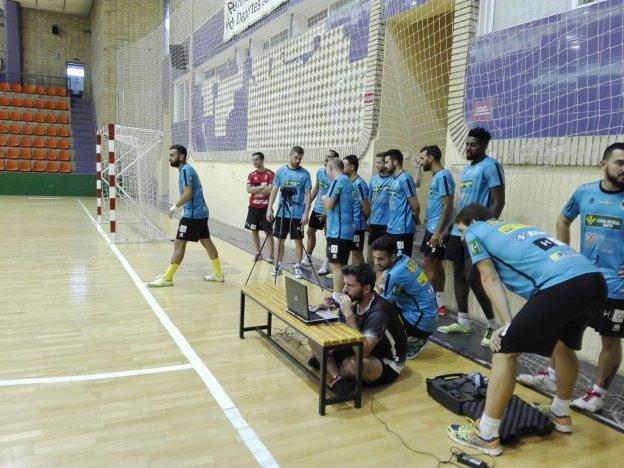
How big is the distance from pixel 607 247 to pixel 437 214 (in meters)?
1.98

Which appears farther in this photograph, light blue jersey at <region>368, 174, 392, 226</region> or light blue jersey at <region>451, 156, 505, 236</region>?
light blue jersey at <region>368, 174, 392, 226</region>

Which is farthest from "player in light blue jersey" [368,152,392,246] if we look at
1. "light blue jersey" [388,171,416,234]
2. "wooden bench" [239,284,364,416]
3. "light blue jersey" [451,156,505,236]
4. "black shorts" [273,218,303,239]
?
"wooden bench" [239,284,364,416]

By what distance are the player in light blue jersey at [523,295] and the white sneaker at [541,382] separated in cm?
76

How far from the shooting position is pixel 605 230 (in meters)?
3.10

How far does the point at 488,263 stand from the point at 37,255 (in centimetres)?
700

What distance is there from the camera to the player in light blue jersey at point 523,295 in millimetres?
2459

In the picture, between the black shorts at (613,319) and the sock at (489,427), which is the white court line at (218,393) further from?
the black shorts at (613,319)

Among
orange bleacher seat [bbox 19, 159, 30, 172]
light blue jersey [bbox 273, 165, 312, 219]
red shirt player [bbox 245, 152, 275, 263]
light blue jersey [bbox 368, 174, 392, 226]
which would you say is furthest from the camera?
orange bleacher seat [bbox 19, 159, 30, 172]

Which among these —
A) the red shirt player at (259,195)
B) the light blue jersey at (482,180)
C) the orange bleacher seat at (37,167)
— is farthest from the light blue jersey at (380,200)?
the orange bleacher seat at (37,167)

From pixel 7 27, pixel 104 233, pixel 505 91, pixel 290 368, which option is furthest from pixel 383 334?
pixel 7 27

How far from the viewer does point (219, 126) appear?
1230cm

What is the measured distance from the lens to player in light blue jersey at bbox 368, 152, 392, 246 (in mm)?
5512

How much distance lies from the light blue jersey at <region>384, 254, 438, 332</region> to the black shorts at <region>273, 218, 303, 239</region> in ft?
10.1

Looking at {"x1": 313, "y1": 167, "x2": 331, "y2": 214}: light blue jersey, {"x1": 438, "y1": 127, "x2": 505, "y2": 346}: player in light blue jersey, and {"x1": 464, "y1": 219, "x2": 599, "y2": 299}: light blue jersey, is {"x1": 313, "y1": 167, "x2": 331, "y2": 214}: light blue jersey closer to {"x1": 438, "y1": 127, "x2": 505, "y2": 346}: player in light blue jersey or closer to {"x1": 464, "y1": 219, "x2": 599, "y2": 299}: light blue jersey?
{"x1": 438, "y1": 127, "x2": 505, "y2": 346}: player in light blue jersey
